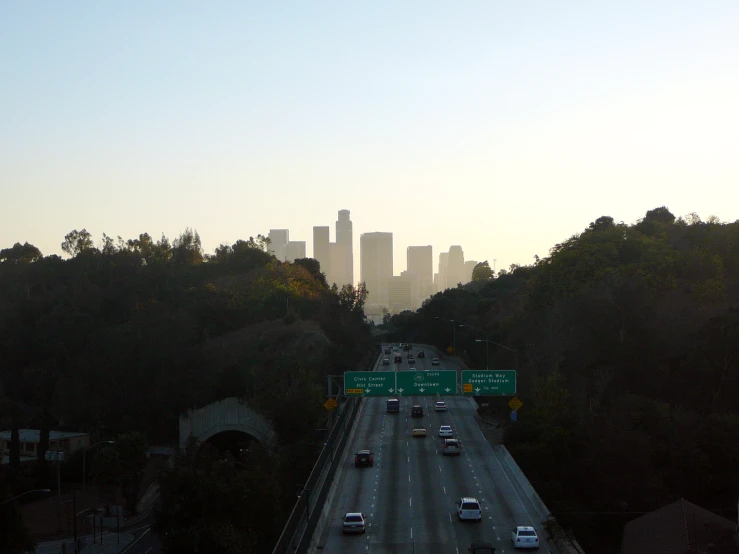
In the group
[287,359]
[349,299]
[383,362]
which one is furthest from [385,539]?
[349,299]

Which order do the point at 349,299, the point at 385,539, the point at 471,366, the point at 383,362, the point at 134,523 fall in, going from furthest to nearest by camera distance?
the point at 349,299
the point at 383,362
the point at 471,366
the point at 134,523
the point at 385,539

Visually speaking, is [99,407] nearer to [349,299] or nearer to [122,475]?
[122,475]

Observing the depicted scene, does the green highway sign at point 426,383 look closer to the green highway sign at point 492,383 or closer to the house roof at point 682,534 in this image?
the green highway sign at point 492,383

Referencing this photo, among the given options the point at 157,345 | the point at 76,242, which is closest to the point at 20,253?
the point at 76,242

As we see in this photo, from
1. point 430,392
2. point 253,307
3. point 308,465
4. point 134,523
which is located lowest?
point 134,523

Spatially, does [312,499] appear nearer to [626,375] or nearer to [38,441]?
[626,375]

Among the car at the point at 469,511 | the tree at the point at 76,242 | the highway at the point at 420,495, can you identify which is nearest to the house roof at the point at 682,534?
the highway at the point at 420,495

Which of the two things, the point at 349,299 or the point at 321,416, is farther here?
the point at 349,299
